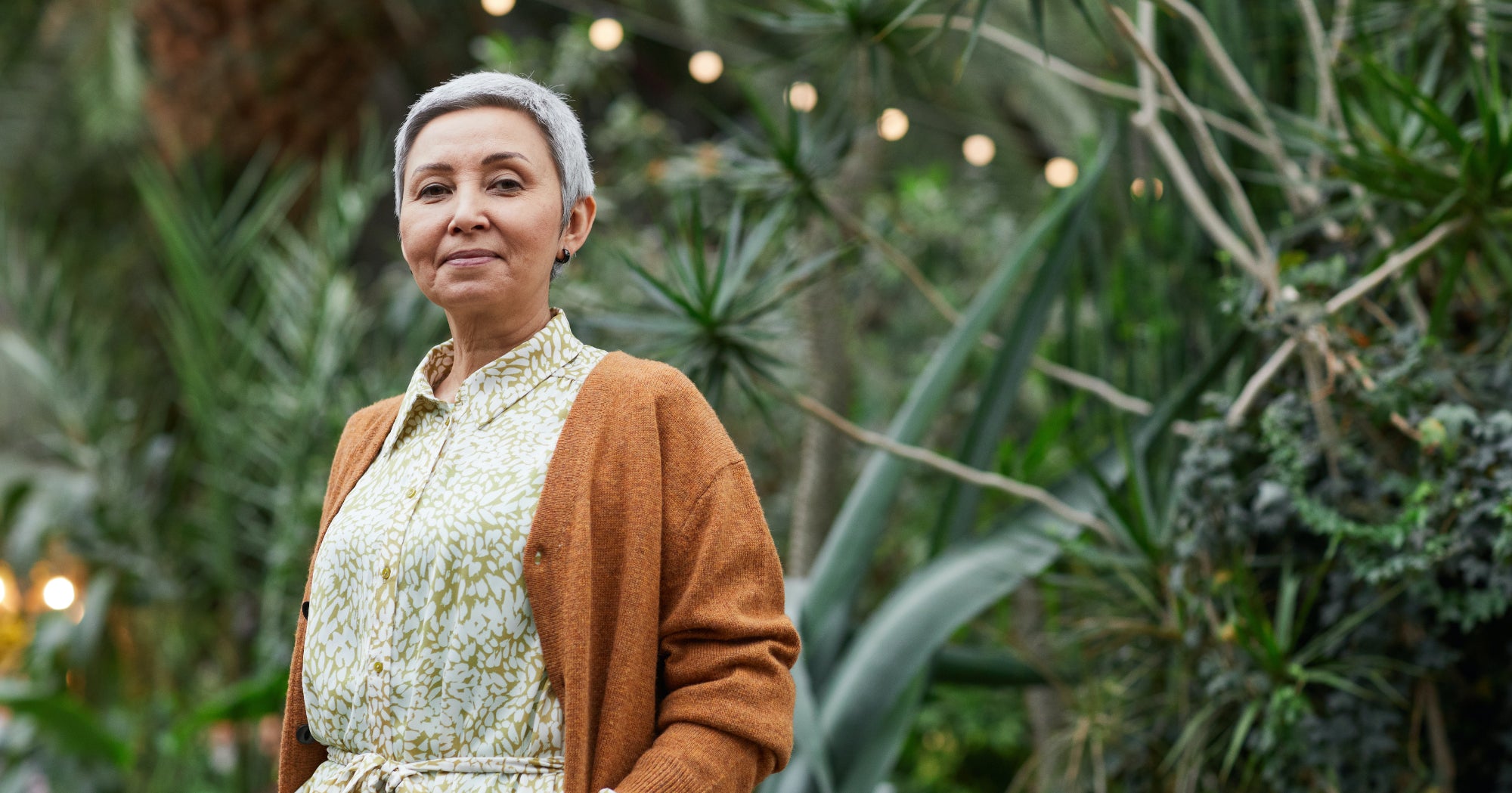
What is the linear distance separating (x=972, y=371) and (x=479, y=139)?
3566mm

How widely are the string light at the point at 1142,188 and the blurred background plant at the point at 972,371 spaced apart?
0.10 feet

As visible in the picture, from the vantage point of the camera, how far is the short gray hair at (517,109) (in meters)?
1.10

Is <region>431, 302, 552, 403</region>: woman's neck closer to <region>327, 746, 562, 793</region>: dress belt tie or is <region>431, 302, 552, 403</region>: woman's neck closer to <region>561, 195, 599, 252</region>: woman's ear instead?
<region>561, 195, 599, 252</region>: woman's ear

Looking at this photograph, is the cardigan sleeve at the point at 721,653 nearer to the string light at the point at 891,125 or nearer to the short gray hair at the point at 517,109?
the short gray hair at the point at 517,109

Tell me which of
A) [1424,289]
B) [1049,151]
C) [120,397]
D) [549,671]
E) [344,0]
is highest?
[344,0]

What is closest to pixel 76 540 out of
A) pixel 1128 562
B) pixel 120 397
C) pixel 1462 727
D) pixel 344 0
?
pixel 120 397

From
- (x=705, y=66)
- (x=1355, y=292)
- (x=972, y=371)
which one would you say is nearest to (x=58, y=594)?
(x=705, y=66)

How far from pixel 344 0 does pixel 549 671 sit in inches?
178

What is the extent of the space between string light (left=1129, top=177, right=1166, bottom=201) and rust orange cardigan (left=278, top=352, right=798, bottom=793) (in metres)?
2.34

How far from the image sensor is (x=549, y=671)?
3.38ft

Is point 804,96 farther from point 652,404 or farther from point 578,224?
point 652,404

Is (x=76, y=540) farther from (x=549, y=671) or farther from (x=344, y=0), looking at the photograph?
(x=549, y=671)

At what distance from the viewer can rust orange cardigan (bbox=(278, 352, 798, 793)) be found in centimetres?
101

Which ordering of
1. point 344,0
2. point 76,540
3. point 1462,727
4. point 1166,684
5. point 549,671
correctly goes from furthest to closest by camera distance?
point 344,0, point 76,540, point 1166,684, point 1462,727, point 549,671
